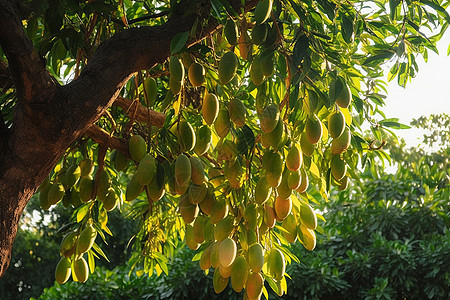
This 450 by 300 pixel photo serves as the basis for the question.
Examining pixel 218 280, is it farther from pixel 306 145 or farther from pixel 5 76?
pixel 5 76

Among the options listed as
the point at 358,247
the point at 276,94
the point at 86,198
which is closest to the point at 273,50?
the point at 276,94

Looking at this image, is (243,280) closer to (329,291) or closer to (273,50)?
(273,50)

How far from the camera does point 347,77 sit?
1.33m

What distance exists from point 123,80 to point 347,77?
0.48 meters

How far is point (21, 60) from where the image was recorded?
3.72 ft

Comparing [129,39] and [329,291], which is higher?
[129,39]

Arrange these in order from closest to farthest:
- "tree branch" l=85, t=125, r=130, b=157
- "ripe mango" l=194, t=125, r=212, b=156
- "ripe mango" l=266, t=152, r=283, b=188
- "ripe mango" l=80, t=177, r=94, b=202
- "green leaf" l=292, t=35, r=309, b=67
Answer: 1. "green leaf" l=292, t=35, r=309, b=67
2. "ripe mango" l=266, t=152, r=283, b=188
3. "ripe mango" l=194, t=125, r=212, b=156
4. "tree branch" l=85, t=125, r=130, b=157
5. "ripe mango" l=80, t=177, r=94, b=202

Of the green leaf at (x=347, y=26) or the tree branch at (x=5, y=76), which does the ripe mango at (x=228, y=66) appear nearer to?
the green leaf at (x=347, y=26)

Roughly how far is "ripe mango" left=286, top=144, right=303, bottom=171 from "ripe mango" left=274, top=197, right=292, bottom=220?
89mm

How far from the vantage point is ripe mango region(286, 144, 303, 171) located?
1216mm

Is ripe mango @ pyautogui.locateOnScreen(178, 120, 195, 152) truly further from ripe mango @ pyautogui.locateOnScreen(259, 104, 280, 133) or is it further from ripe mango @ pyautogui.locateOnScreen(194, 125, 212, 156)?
ripe mango @ pyautogui.locateOnScreen(259, 104, 280, 133)

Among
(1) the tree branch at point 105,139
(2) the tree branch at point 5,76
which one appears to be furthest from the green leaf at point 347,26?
(2) the tree branch at point 5,76

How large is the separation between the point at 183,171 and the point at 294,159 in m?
0.25

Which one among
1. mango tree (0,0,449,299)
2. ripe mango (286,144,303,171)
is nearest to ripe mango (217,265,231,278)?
mango tree (0,0,449,299)
